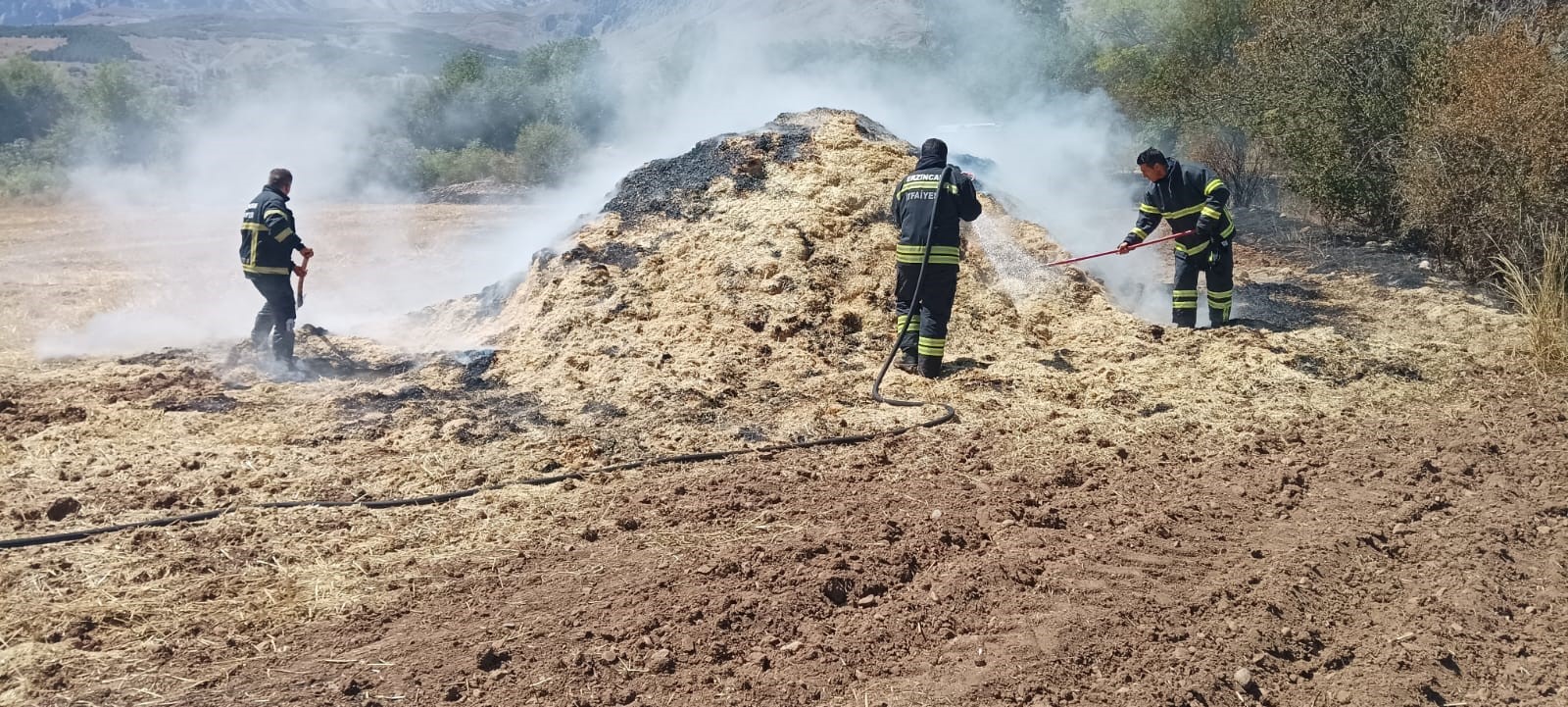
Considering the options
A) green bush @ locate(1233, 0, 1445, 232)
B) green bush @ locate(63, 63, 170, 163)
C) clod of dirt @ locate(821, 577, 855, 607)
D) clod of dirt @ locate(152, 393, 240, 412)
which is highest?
green bush @ locate(63, 63, 170, 163)

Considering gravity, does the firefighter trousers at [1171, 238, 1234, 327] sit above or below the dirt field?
above

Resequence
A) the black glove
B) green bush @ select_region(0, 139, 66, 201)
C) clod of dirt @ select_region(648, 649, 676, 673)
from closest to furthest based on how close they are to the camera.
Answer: clod of dirt @ select_region(648, 649, 676, 673), the black glove, green bush @ select_region(0, 139, 66, 201)

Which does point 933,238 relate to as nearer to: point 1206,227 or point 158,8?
point 1206,227

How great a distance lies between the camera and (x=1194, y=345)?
7.55 metres

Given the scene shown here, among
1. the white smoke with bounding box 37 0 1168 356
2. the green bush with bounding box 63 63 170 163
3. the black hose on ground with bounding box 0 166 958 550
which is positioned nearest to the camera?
the black hose on ground with bounding box 0 166 958 550

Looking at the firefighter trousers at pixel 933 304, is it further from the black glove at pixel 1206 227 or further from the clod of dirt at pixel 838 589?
the clod of dirt at pixel 838 589

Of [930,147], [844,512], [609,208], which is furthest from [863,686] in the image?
[609,208]

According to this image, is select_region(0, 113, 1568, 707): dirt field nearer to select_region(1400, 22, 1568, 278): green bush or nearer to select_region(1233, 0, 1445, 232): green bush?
select_region(1400, 22, 1568, 278): green bush

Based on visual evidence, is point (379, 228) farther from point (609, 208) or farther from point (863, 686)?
point (863, 686)

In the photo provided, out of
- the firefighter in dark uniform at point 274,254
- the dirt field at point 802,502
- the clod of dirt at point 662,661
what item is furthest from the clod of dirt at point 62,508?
the clod of dirt at point 662,661

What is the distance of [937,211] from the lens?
23.4 feet

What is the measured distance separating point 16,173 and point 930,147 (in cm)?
2368

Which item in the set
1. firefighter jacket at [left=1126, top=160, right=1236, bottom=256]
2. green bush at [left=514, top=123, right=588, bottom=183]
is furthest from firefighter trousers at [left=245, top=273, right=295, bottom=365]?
green bush at [left=514, top=123, right=588, bottom=183]

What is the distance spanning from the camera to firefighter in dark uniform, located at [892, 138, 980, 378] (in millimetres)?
7148
